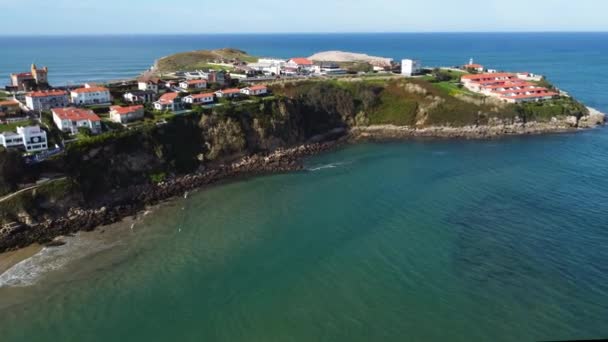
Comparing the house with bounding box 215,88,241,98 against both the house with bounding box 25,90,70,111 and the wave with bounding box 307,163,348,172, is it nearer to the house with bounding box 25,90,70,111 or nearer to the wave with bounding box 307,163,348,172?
the wave with bounding box 307,163,348,172

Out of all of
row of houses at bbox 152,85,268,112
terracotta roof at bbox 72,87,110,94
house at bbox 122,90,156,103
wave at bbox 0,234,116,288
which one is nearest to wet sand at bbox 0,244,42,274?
wave at bbox 0,234,116,288

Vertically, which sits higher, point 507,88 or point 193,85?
point 193,85

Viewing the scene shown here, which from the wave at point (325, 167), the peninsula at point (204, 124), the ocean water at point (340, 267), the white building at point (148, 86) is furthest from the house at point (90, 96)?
the wave at point (325, 167)

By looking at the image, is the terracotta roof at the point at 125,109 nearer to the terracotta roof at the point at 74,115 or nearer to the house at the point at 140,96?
the terracotta roof at the point at 74,115

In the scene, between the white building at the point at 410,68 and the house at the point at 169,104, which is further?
the white building at the point at 410,68

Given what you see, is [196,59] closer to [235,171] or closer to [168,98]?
[168,98]

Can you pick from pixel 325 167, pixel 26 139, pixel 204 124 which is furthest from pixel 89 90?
pixel 325 167
